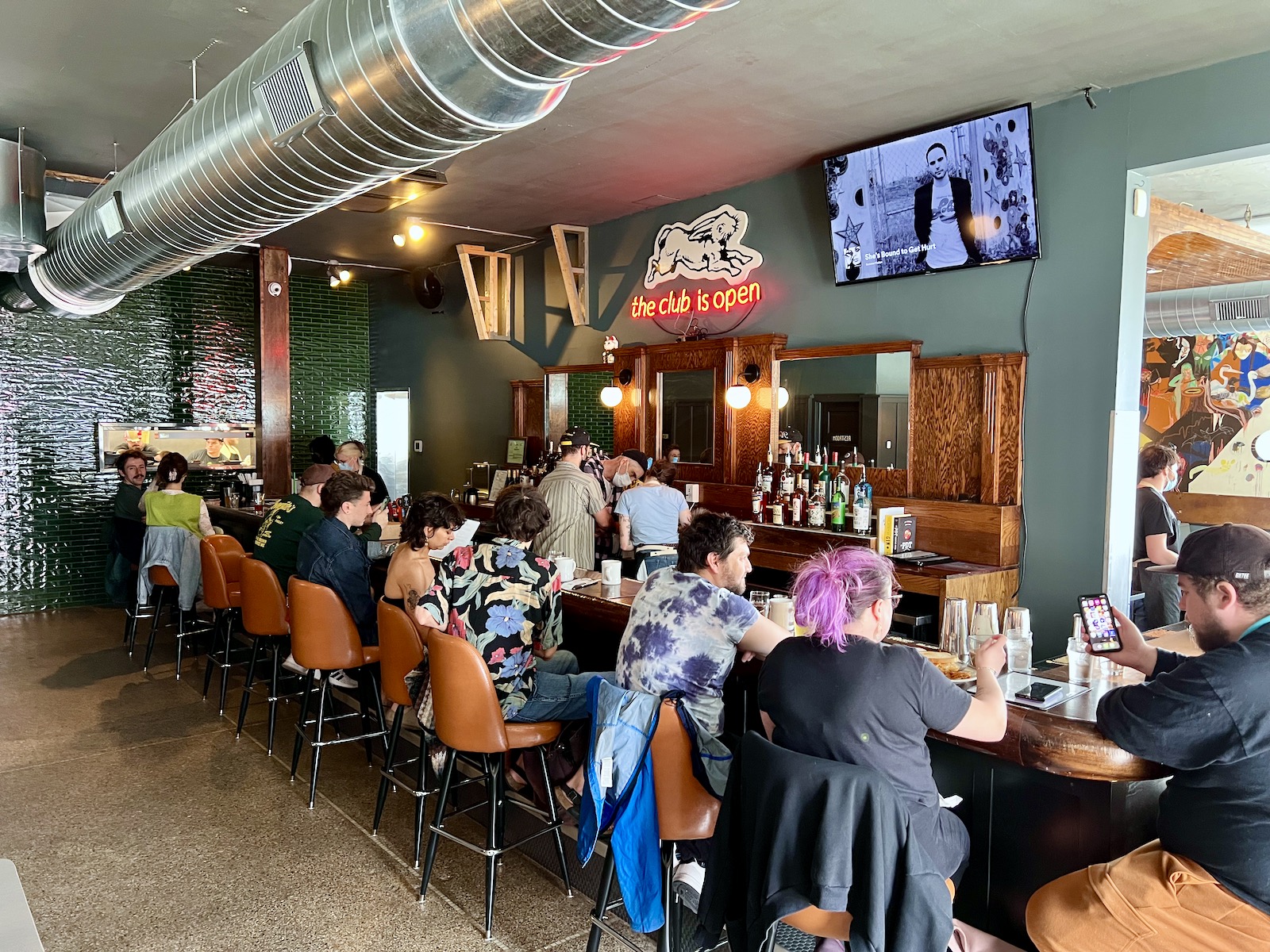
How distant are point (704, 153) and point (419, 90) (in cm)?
365

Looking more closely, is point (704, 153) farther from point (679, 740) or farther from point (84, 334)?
point (84, 334)

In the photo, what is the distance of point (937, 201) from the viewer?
523 centimetres

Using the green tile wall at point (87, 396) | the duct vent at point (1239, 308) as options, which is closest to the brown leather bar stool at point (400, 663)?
the green tile wall at point (87, 396)

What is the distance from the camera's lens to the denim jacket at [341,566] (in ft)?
14.2

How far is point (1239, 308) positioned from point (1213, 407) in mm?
1589

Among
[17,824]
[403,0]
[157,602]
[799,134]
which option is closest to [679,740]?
[403,0]

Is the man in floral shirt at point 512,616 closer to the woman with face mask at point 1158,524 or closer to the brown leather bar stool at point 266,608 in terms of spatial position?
the brown leather bar stool at point 266,608

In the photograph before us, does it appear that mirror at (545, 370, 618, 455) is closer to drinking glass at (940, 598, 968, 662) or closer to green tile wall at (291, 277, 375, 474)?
green tile wall at (291, 277, 375, 474)

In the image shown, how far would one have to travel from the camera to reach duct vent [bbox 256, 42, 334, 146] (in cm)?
273

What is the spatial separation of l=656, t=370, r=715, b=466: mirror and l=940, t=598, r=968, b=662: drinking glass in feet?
13.7

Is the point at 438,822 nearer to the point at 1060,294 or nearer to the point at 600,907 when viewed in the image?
the point at 600,907

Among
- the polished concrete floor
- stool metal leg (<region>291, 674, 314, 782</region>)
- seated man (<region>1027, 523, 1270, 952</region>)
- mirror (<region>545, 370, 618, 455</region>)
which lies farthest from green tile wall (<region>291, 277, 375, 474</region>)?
seated man (<region>1027, 523, 1270, 952</region>)

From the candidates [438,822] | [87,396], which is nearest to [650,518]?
[438,822]

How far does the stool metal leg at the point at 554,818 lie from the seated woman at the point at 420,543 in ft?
3.31
